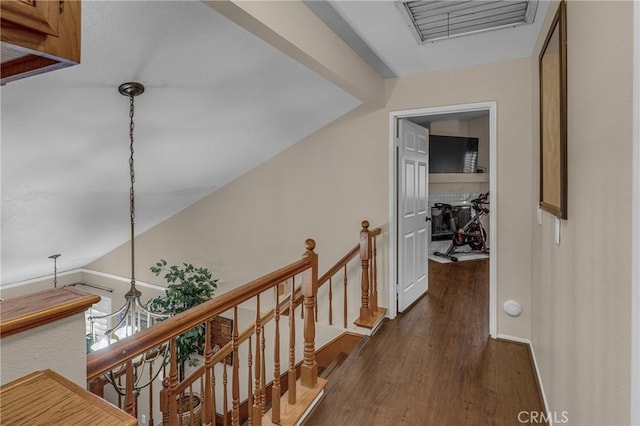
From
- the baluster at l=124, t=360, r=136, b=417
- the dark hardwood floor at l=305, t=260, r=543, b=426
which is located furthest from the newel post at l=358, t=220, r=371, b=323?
the baluster at l=124, t=360, r=136, b=417

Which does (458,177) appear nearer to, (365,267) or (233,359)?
(365,267)

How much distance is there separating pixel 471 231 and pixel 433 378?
452cm

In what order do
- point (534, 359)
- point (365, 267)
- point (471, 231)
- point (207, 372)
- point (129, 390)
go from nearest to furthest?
point (129, 390)
point (207, 372)
point (534, 359)
point (365, 267)
point (471, 231)

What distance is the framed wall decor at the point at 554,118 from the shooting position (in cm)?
152

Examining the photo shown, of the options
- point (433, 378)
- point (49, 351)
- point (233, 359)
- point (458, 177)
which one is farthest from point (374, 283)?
point (458, 177)

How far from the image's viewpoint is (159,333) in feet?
3.66

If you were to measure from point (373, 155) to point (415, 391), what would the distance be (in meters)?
2.07

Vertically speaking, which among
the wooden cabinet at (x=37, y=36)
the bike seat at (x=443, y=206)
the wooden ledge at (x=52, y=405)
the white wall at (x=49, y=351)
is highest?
the wooden cabinet at (x=37, y=36)

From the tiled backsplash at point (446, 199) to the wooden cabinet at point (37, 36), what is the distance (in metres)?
6.44

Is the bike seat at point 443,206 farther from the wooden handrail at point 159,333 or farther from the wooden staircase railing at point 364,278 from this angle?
the wooden handrail at point 159,333

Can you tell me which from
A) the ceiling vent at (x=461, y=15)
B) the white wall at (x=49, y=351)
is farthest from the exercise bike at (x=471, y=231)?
the white wall at (x=49, y=351)

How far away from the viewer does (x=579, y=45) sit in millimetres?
1326

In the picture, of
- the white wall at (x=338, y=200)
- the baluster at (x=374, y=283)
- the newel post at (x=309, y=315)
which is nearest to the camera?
the newel post at (x=309, y=315)

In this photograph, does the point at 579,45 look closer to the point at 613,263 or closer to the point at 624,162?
the point at 624,162
